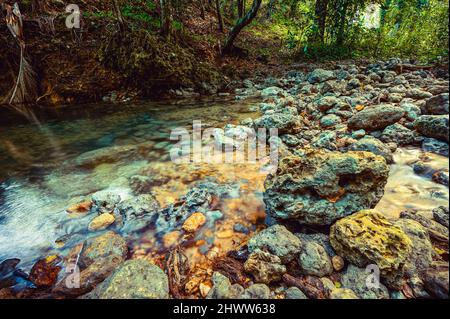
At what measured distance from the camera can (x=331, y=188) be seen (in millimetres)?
2002

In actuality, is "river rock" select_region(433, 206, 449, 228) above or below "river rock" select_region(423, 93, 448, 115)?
below

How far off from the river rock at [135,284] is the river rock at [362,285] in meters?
1.25

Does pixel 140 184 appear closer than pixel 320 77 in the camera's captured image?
Yes

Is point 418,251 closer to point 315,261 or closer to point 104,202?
point 315,261

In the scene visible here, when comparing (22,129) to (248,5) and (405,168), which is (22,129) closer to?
(405,168)

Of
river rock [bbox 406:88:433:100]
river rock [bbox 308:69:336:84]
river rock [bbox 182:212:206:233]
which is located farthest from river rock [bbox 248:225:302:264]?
river rock [bbox 308:69:336:84]

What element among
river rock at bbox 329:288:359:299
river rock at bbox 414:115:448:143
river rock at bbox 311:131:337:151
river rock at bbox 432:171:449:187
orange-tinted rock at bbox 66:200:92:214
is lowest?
orange-tinted rock at bbox 66:200:92:214

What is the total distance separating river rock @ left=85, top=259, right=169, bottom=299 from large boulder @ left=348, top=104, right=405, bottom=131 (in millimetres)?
3595

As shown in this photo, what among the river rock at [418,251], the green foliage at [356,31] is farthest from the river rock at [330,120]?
the green foliage at [356,31]

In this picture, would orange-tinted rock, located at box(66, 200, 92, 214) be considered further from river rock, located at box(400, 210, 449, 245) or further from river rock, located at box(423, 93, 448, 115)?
river rock, located at box(423, 93, 448, 115)

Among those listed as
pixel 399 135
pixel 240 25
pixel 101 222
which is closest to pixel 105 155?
pixel 101 222

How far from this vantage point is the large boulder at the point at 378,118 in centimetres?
351

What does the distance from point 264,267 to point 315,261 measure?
0.38m

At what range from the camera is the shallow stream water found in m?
2.40
